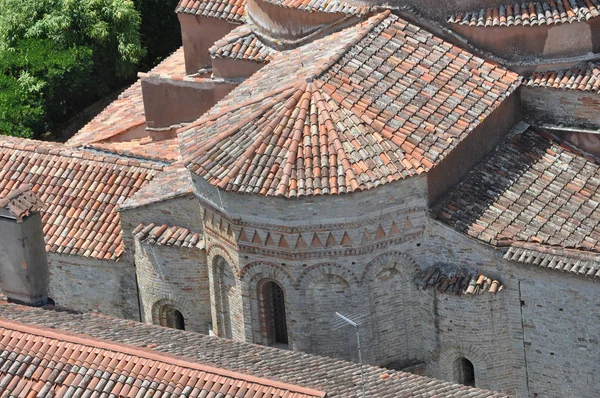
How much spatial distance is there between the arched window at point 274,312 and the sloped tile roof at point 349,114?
241 centimetres

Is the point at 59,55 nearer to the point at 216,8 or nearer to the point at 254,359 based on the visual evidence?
the point at 216,8

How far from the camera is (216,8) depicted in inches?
1503

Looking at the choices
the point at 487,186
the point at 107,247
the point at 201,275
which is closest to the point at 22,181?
the point at 107,247

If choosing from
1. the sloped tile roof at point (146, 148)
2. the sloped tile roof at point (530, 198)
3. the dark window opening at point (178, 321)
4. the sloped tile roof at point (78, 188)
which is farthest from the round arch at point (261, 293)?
the sloped tile roof at point (146, 148)

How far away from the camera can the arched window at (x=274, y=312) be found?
31625 millimetres

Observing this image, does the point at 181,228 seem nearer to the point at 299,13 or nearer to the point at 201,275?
the point at 201,275

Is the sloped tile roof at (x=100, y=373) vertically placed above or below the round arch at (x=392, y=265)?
below

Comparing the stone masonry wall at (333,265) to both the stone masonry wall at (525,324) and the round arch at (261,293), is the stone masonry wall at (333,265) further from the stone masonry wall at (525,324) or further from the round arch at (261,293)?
the stone masonry wall at (525,324)

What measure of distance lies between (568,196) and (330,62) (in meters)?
5.23

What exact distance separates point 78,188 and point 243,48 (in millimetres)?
4758

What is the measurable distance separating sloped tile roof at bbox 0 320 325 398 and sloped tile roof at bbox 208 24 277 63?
34.6 feet

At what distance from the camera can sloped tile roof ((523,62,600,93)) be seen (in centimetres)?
3297

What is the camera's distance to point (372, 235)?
101 feet

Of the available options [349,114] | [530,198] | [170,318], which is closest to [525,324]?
[530,198]
